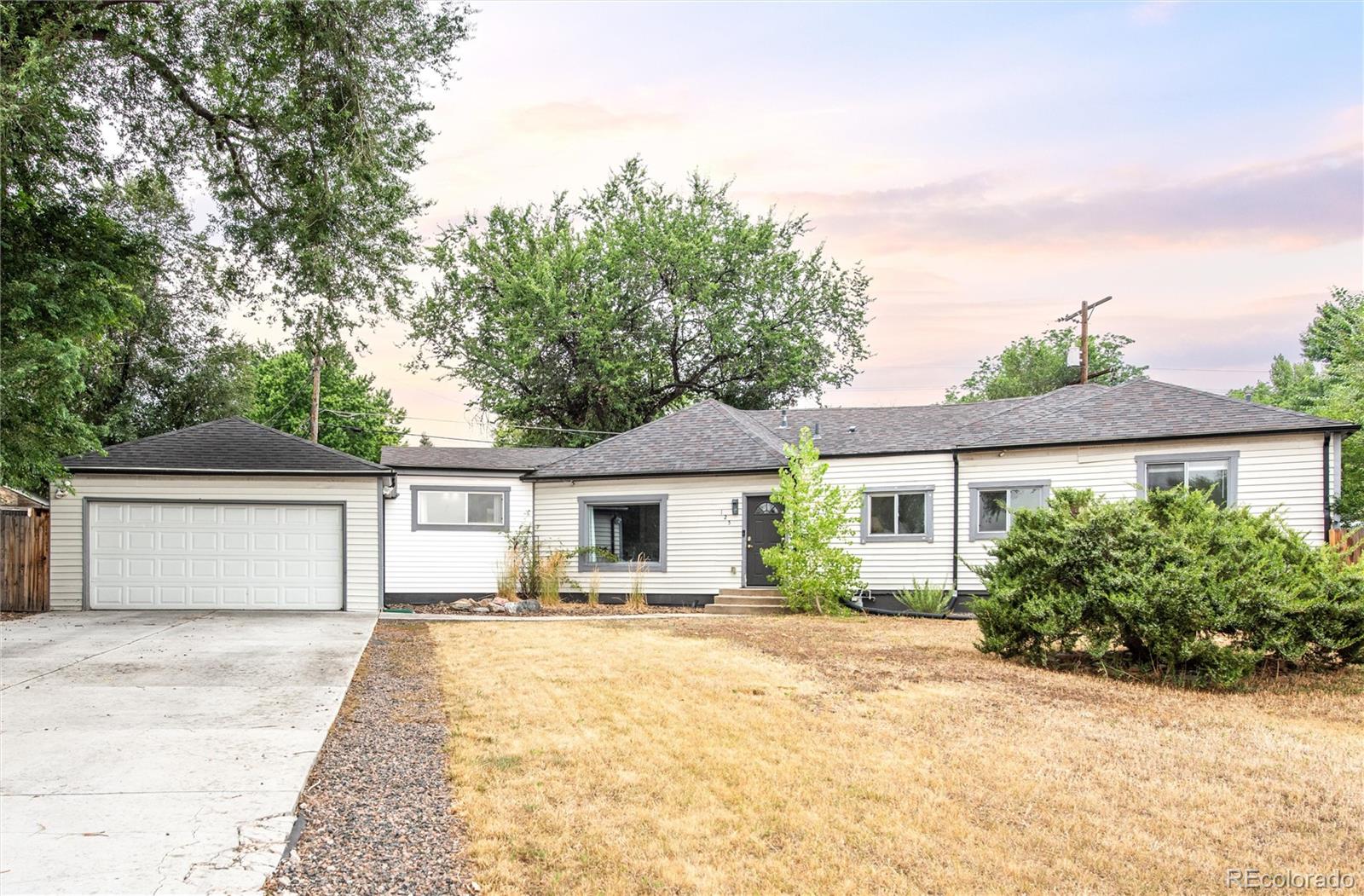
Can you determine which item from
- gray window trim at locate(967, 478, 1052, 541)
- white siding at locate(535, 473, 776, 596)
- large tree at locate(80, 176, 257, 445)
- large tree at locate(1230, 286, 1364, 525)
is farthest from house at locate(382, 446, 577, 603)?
large tree at locate(1230, 286, 1364, 525)

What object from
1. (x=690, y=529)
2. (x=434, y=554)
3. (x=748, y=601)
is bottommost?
(x=748, y=601)

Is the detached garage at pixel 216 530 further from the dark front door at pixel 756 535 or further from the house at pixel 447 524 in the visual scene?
the dark front door at pixel 756 535

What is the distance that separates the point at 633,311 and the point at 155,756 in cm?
2566

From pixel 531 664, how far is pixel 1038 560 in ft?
18.3

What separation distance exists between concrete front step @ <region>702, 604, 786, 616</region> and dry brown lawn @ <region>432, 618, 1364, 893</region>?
698 centimetres

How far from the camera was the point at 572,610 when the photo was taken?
16.1 metres

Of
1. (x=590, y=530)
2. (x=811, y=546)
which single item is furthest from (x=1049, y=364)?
(x=590, y=530)

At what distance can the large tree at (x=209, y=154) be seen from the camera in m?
8.94

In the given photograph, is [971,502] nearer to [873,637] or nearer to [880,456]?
[880,456]

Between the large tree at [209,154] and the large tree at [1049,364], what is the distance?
37964 mm

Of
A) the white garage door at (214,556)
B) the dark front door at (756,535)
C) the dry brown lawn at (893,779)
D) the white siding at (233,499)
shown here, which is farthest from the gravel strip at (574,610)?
the dry brown lawn at (893,779)

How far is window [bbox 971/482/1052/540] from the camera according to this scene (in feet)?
49.6

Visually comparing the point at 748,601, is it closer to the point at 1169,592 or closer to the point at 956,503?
the point at 956,503

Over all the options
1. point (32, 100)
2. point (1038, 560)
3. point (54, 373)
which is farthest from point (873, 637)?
point (32, 100)
